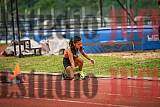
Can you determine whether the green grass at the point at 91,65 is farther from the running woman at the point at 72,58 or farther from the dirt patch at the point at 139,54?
the running woman at the point at 72,58

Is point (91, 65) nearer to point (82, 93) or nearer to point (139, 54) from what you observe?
point (139, 54)

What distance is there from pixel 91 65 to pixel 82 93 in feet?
23.7

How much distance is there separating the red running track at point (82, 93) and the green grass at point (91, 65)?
256 cm

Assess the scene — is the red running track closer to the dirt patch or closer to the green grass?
the green grass

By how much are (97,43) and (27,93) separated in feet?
40.3

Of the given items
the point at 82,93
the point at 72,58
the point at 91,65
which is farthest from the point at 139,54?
the point at 82,93

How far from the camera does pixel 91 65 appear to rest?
19.7 metres

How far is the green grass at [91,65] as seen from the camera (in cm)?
1852

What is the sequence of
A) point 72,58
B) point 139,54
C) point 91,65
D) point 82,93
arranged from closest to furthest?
point 82,93
point 72,58
point 91,65
point 139,54

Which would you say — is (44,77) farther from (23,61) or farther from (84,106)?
(84,106)

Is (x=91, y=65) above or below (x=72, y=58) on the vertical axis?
below

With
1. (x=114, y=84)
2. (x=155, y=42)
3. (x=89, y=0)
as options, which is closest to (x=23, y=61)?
(x=155, y=42)

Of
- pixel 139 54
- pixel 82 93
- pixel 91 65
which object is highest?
pixel 139 54

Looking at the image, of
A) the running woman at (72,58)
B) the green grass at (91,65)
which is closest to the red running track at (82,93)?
the running woman at (72,58)
